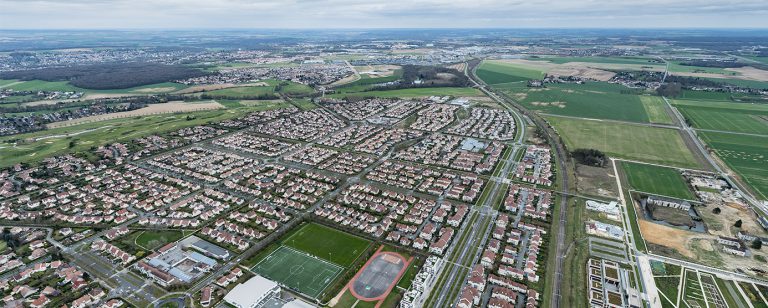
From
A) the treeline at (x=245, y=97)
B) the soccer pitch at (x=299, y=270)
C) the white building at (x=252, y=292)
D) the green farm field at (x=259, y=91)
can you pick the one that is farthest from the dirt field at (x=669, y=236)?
the green farm field at (x=259, y=91)

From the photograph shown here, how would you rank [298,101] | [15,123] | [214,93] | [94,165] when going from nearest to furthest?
[94,165], [15,123], [298,101], [214,93]

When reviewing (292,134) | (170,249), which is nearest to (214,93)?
(292,134)

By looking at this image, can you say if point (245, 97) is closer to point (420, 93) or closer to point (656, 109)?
point (420, 93)

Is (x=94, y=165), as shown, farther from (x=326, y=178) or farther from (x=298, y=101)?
(x=298, y=101)

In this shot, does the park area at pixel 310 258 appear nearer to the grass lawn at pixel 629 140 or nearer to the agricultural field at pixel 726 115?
the grass lawn at pixel 629 140

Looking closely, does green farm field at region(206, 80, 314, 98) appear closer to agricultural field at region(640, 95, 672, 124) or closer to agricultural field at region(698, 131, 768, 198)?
agricultural field at region(640, 95, 672, 124)
